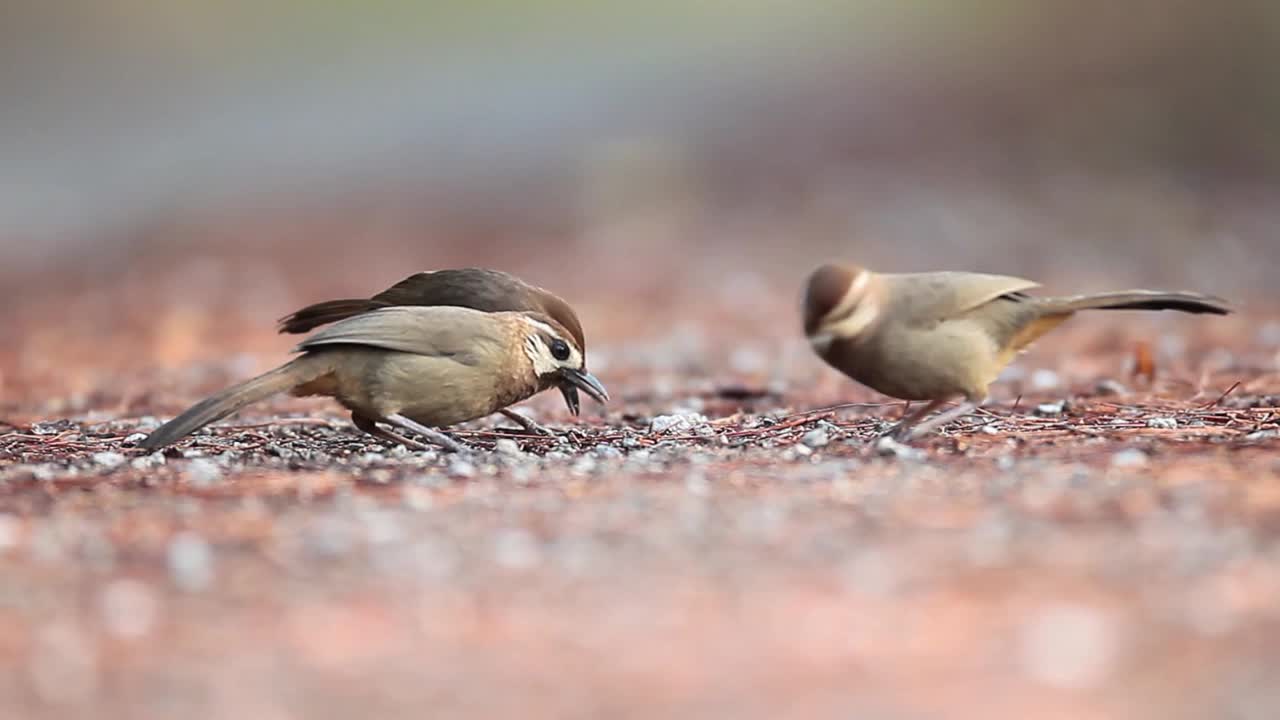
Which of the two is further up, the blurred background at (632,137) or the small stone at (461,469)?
the blurred background at (632,137)

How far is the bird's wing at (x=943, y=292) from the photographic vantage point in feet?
20.3

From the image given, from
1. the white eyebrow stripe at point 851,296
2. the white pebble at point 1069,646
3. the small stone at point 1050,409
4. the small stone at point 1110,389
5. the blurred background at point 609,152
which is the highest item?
the blurred background at point 609,152

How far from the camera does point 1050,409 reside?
743 centimetres

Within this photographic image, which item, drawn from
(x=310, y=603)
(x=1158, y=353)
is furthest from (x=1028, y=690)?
(x=1158, y=353)

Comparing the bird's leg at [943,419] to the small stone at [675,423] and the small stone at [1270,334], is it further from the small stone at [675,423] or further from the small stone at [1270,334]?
the small stone at [1270,334]

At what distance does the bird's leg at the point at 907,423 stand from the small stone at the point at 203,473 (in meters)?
2.67

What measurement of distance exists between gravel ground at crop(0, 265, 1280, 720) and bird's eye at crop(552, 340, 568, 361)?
390mm

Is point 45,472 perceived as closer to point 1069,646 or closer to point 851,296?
point 851,296

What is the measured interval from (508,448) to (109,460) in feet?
5.32

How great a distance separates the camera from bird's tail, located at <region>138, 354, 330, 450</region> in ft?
20.7

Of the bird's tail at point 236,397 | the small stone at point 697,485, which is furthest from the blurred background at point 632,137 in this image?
the small stone at point 697,485

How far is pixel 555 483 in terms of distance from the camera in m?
5.77

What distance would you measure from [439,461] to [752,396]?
277 cm

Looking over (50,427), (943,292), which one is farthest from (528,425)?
(50,427)
